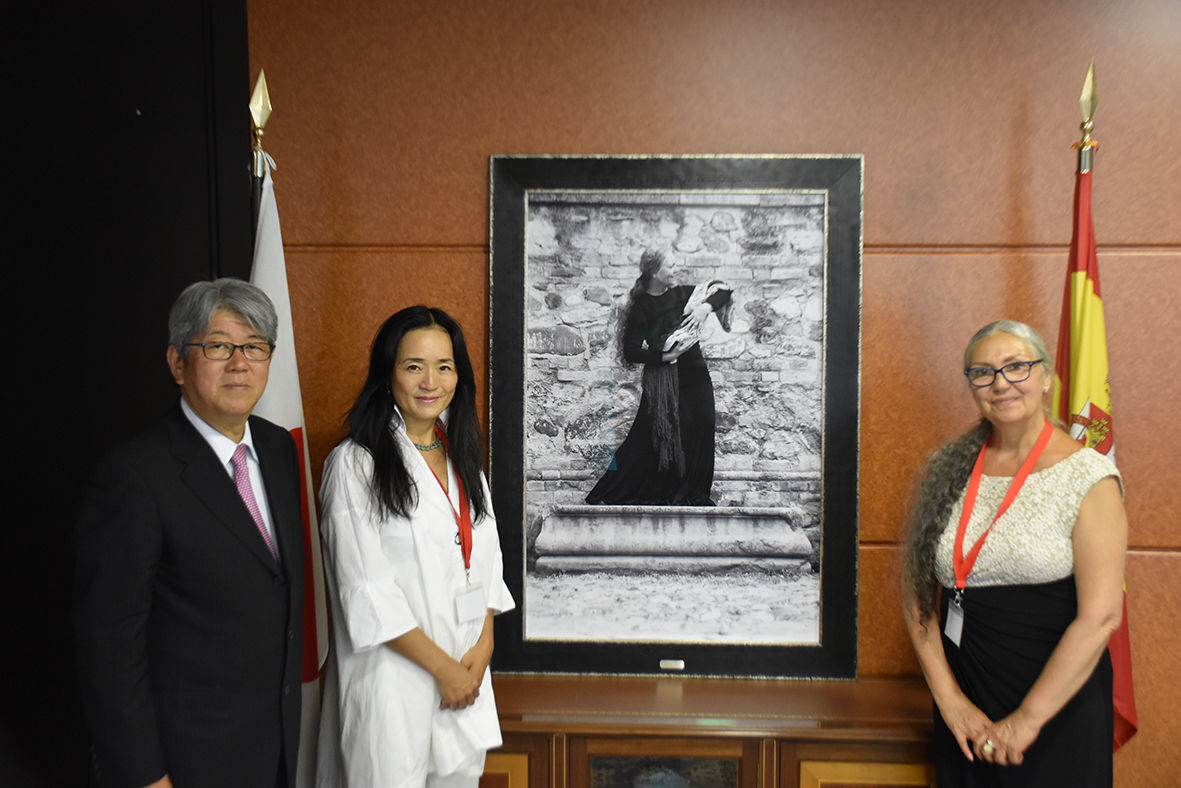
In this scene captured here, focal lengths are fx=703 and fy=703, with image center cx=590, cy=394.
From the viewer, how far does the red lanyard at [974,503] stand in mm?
1821

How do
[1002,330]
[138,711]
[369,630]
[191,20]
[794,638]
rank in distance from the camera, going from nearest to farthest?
[138,711] < [369,630] < [1002,330] < [191,20] < [794,638]

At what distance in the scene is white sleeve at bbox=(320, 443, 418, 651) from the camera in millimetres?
1713

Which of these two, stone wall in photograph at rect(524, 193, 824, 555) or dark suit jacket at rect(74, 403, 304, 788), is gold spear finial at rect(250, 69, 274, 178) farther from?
dark suit jacket at rect(74, 403, 304, 788)

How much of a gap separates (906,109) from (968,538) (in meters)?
1.49

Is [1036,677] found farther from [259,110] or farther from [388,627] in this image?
[259,110]

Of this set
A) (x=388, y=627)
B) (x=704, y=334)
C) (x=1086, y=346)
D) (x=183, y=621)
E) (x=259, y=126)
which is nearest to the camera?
(x=183, y=621)

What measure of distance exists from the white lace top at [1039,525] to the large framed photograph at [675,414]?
0.64 metres

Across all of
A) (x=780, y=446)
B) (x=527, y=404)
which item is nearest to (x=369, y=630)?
(x=527, y=404)

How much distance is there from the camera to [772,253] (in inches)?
96.9

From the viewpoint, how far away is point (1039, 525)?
1764 millimetres

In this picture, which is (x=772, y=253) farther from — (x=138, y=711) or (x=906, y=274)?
(x=138, y=711)

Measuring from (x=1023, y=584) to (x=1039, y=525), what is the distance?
6.4 inches

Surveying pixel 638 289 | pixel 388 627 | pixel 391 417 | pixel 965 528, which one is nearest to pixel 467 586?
pixel 388 627

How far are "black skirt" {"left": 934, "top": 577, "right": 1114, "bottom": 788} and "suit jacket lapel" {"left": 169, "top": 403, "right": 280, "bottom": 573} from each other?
1781mm
